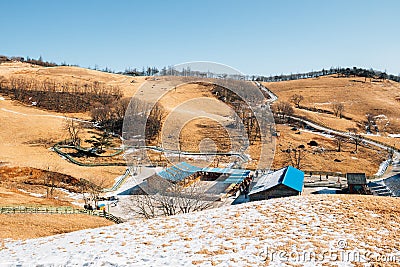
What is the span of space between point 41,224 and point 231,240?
12.8 meters

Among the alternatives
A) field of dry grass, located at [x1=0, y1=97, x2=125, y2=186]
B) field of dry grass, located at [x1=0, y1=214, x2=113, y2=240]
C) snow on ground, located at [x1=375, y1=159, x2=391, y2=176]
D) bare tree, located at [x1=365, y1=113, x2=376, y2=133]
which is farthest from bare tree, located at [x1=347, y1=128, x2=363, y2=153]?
field of dry grass, located at [x1=0, y1=214, x2=113, y2=240]

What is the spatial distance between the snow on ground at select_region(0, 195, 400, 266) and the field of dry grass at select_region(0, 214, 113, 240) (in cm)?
276

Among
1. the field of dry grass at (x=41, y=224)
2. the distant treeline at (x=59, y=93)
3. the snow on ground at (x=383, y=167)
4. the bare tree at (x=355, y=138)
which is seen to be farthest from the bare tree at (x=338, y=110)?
the field of dry grass at (x=41, y=224)

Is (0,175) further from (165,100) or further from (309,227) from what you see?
(165,100)

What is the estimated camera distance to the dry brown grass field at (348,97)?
96.7 m

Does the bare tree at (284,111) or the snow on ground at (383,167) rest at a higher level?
the bare tree at (284,111)

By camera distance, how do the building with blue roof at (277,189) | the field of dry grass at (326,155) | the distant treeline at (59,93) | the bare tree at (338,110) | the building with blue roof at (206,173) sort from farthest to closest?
the bare tree at (338,110) < the distant treeline at (59,93) < the field of dry grass at (326,155) < the building with blue roof at (206,173) < the building with blue roof at (277,189)

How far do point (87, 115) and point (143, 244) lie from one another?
74654mm

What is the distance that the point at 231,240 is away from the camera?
38.3 feet

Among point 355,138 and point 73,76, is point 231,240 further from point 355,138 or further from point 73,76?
point 73,76

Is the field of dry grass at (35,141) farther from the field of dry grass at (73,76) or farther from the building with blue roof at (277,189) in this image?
the field of dry grass at (73,76)

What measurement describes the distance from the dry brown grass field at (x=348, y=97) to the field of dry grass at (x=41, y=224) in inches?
3042

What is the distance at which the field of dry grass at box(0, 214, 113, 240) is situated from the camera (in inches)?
653

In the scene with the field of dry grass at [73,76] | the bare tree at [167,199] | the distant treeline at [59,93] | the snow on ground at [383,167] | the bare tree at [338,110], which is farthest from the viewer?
the field of dry grass at [73,76]
